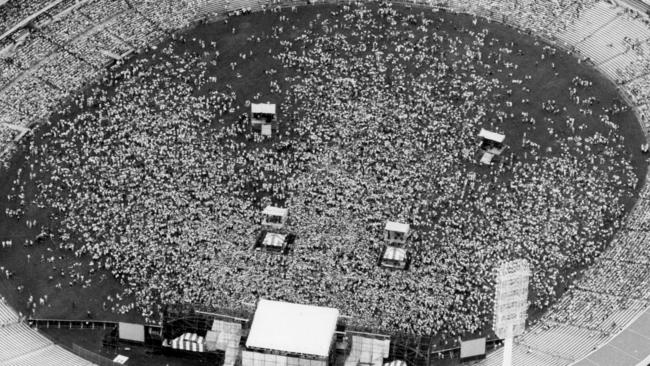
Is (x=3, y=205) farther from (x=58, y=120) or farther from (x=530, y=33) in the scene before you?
(x=530, y=33)

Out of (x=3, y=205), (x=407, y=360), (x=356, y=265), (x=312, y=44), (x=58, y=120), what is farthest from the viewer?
(x=312, y=44)

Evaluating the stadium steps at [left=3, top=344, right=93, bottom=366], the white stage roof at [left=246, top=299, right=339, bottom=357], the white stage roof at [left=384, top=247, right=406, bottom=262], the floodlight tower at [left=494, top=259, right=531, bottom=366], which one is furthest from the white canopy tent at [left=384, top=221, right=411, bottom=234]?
the stadium steps at [left=3, top=344, right=93, bottom=366]

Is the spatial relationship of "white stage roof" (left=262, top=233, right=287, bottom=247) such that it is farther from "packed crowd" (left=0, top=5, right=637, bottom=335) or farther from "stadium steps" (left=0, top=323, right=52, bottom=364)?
"stadium steps" (left=0, top=323, right=52, bottom=364)

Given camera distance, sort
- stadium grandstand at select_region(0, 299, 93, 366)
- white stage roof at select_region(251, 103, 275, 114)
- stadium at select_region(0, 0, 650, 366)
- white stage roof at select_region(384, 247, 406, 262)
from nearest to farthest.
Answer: stadium grandstand at select_region(0, 299, 93, 366) < stadium at select_region(0, 0, 650, 366) < white stage roof at select_region(384, 247, 406, 262) < white stage roof at select_region(251, 103, 275, 114)

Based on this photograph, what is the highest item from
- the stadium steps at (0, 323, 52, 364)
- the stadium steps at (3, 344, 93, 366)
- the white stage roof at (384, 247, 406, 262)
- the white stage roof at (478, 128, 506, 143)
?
the white stage roof at (478, 128, 506, 143)

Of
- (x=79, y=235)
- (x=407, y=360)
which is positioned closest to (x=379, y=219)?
(x=407, y=360)

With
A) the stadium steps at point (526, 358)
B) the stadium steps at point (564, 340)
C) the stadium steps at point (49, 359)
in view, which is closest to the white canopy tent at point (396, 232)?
the stadium steps at point (564, 340)
